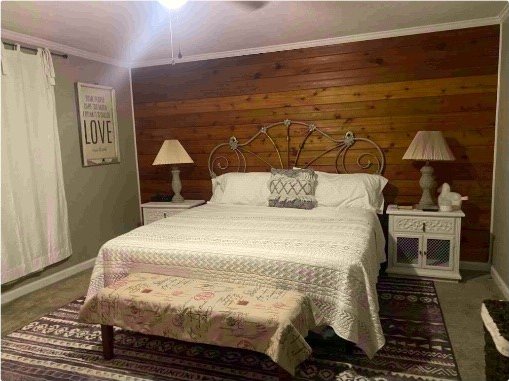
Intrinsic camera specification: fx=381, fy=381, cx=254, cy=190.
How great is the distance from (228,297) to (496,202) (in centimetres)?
267

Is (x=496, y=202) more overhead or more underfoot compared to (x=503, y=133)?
more underfoot

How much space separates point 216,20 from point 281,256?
2032mm

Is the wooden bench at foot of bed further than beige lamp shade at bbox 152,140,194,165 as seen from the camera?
No

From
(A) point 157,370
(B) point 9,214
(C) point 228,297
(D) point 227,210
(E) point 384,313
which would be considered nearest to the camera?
(C) point 228,297

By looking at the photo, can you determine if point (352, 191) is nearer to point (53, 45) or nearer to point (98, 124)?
point (98, 124)

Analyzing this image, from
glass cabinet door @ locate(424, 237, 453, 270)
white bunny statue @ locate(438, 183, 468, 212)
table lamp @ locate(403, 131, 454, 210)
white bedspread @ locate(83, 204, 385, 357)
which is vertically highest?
table lamp @ locate(403, 131, 454, 210)

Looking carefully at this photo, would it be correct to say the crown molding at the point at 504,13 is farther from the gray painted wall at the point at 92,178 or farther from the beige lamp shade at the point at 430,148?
the gray painted wall at the point at 92,178

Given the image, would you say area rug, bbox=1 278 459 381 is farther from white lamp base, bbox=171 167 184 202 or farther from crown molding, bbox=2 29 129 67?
crown molding, bbox=2 29 129 67

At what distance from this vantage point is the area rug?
2.13 meters

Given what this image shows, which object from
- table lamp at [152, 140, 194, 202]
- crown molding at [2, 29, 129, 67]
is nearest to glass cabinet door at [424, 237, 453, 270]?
table lamp at [152, 140, 194, 202]

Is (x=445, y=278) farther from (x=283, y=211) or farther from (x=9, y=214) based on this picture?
(x=9, y=214)

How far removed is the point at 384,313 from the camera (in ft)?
9.20

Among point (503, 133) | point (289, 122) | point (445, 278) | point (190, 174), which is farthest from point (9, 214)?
point (503, 133)

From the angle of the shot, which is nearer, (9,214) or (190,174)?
(9,214)
